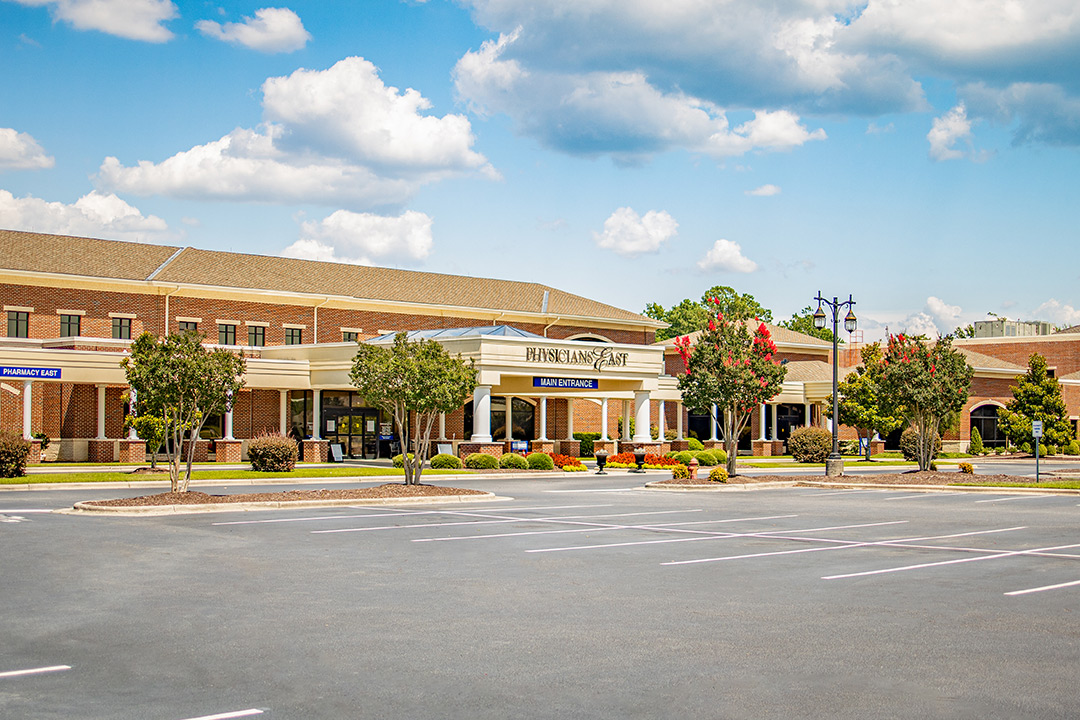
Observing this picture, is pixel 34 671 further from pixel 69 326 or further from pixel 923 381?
pixel 69 326

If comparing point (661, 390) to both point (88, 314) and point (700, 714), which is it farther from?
point (700, 714)

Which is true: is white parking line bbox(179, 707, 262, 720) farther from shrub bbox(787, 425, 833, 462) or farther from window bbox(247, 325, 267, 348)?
shrub bbox(787, 425, 833, 462)

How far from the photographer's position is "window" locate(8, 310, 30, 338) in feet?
145

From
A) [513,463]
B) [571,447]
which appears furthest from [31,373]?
[571,447]

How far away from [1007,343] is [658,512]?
228 ft

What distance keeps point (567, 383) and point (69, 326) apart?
2180 centimetres

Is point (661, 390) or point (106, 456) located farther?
point (661, 390)

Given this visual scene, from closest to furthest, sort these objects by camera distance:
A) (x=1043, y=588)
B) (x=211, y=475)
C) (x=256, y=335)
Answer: (x=1043, y=588), (x=211, y=475), (x=256, y=335)

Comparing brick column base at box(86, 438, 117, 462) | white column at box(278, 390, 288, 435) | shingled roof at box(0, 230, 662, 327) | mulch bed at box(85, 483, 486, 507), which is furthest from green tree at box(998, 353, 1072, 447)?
brick column base at box(86, 438, 117, 462)

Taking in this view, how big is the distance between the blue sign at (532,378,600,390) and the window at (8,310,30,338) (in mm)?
21566

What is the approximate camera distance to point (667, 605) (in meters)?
11.0

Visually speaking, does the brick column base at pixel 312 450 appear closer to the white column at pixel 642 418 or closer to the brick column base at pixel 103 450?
the brick column base at pixel 103 450

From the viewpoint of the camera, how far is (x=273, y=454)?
35344 millimetres

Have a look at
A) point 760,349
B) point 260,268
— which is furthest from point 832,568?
point 260,268
